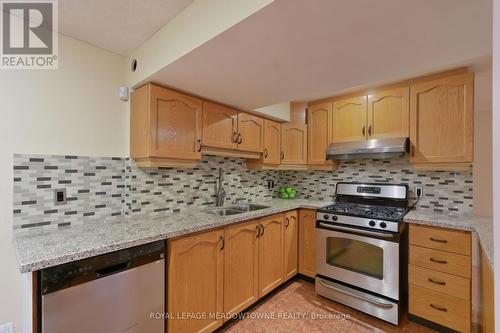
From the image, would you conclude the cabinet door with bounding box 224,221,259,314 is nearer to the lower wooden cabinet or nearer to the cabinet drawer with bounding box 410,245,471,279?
the lower wooden cabinet

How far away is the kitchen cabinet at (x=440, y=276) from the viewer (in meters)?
1.72

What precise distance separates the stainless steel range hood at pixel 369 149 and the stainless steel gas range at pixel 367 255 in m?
0.48

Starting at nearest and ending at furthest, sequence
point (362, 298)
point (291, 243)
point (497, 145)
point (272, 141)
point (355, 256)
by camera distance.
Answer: point (497, 145)
point (362, 298)
point (355, 256)
point (291, 243)
point (272, 141)

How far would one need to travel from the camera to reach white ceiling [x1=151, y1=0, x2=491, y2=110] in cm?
94

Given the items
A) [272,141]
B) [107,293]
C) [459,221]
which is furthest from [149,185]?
[459,221]

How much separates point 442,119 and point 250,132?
178 cm

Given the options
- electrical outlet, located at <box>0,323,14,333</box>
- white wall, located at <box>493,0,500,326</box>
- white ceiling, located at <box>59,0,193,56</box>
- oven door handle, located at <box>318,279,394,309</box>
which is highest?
white ceiling, located at <box>59,0,193,56</box>

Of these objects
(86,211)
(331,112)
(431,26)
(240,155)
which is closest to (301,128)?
(331,112)

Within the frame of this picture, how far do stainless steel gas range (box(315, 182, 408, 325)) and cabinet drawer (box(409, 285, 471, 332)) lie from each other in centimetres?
10

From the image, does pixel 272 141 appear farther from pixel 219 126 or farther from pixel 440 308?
pixel 440 308

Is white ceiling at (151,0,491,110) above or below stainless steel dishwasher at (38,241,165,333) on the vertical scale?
above

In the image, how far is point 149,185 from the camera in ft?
6.21

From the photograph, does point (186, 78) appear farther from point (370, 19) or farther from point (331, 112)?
point (331, 112)

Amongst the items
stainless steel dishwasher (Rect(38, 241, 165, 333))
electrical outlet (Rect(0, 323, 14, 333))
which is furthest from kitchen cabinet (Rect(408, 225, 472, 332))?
electrical outlet (Rect(0, 323, 14, 333))
